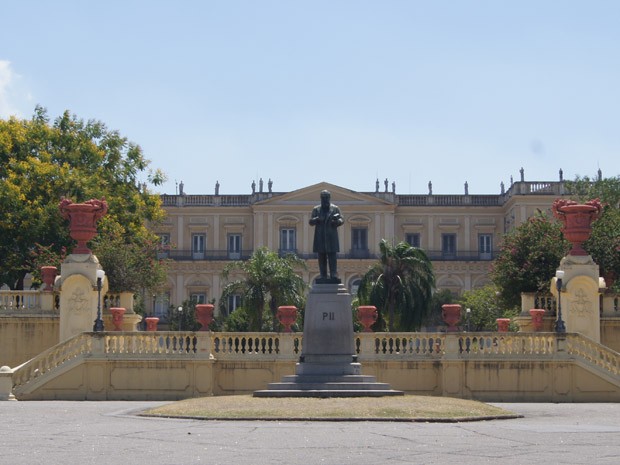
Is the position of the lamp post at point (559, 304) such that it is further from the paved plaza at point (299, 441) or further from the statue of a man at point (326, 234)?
the paved plaza at point (299, 441)

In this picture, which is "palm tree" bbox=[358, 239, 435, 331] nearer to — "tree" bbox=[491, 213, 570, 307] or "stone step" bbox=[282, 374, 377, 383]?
"tree" bbox=[491, 213, 570, 307]

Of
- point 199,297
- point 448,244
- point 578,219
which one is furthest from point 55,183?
point 448,244

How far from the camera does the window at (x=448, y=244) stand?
104m

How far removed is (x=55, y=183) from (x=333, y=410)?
1159 inches

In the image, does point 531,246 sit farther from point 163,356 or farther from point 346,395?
point 346,395

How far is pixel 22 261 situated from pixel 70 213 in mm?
13233

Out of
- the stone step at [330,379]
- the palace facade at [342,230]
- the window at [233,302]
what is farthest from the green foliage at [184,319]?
the stone step at [330,379]

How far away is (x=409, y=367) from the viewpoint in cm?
3491

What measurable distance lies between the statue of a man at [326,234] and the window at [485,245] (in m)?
Answer: 74.7

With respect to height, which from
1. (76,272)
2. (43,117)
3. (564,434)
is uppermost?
(43,117)

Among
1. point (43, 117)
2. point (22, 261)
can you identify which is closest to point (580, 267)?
point (22, 261)

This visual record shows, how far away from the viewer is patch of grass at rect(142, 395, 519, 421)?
77.7 feet

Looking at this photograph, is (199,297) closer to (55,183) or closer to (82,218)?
(55,183)

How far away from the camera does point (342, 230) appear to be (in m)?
103
